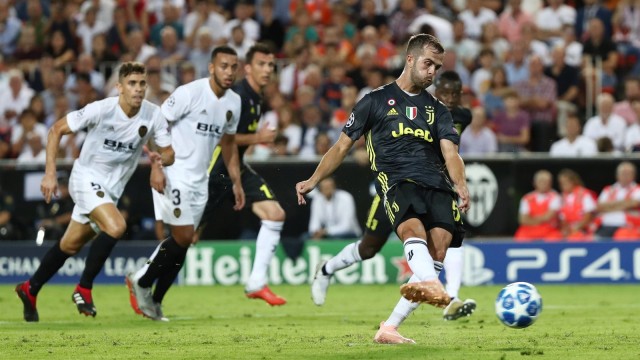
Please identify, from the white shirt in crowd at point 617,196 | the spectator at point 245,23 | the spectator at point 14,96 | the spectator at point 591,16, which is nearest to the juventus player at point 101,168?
the white shirt in crowd at point 617,196

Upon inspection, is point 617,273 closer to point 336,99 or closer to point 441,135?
point 336,99

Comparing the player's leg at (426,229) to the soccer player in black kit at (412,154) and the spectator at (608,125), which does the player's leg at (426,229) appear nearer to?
the soccer player in black kit at (412,154)

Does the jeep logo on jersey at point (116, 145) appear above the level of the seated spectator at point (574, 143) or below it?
below

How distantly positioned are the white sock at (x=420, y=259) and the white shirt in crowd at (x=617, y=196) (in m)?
8.57

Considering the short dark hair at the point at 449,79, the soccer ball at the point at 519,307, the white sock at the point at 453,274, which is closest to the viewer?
the soccer ball at the point at 519,307

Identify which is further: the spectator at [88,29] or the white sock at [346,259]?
the spectator at [88,29]

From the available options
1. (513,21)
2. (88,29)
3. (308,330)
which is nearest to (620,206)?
(513,21)

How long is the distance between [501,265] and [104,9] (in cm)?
972

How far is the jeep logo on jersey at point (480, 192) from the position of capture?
17531mm

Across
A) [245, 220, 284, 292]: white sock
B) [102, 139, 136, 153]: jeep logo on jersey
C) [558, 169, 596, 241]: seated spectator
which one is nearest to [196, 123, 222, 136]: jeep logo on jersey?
[102, 139, 136, 153]: jeep logo on jersey

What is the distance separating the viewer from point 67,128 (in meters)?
11.9

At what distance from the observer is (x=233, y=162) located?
518 inches

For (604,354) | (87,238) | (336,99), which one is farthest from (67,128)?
(336,99)

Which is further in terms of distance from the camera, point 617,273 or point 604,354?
point 617,273
